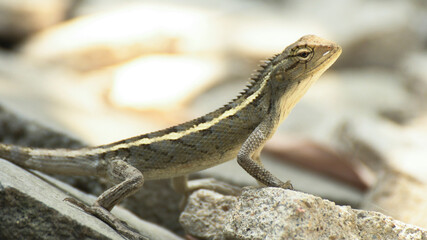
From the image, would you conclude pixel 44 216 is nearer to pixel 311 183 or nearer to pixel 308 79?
pixel 308 79

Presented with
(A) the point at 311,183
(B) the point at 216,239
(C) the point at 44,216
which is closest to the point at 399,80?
(A) the point at 311,183

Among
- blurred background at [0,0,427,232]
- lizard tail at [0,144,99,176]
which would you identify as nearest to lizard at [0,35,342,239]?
lizard tail at [0,144,99,176]

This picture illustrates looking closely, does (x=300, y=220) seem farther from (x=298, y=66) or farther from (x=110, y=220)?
(x=298, y=66)

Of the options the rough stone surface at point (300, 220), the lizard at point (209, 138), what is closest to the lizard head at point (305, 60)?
the lizard at point (209, 138)

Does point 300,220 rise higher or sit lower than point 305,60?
lower

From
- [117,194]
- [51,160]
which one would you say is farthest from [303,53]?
[51,160]

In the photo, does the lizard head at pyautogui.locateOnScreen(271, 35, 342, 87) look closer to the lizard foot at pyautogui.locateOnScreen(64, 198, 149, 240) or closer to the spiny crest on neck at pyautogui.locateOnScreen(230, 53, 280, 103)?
the spiny crest on neck at pyautogui.locateOnScreen(230, 53, 280, 103)

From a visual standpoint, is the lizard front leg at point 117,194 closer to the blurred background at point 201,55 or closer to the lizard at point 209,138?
the lizard at point 209,138

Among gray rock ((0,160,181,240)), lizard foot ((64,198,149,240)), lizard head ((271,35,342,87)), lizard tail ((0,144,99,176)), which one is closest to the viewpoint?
gray rock ((0,160,181,240))
